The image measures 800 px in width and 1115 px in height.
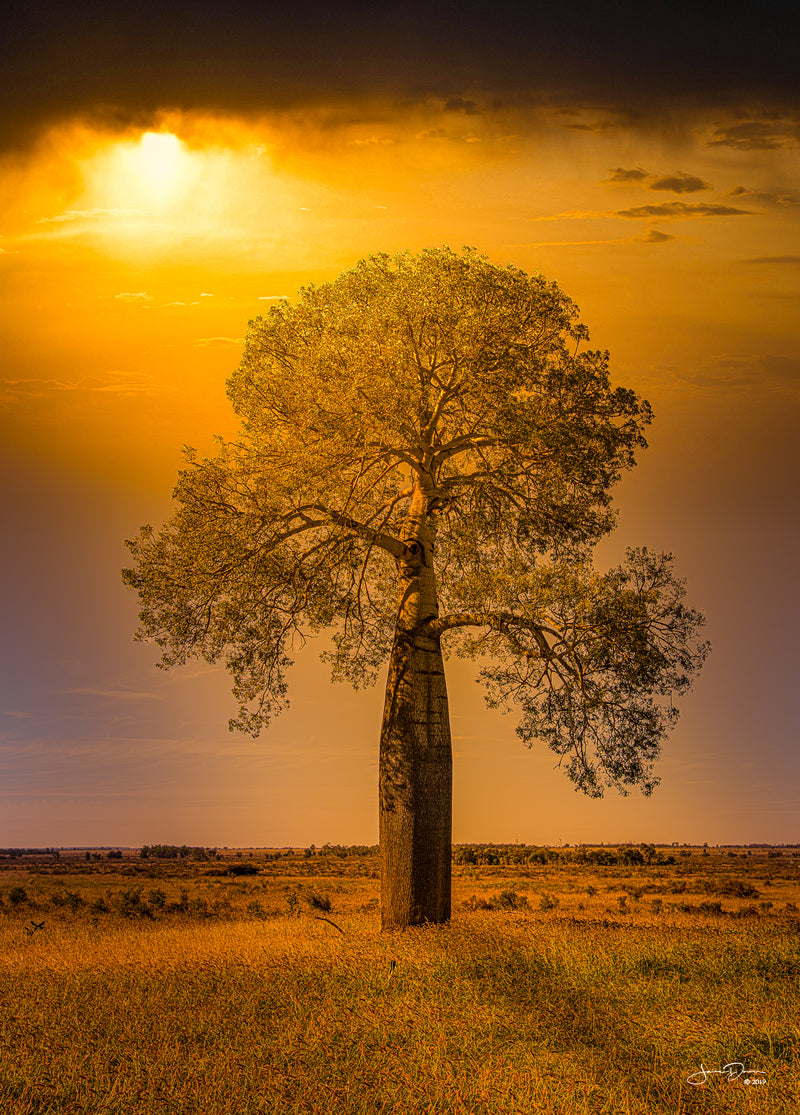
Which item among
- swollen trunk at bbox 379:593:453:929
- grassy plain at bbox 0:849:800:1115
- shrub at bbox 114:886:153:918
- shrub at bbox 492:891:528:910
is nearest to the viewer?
grassy plain at bbox 0:849:800:1115

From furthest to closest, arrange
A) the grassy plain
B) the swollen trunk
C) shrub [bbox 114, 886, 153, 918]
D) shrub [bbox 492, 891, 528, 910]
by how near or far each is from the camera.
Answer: shrub [bbox 114, 886, 153, 918] < shrub [bbox 492, 891, 528, 910] < the swollen trunk < the grassy plain

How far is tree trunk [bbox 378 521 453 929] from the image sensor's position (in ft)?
53.8

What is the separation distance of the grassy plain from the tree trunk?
2.48 feet

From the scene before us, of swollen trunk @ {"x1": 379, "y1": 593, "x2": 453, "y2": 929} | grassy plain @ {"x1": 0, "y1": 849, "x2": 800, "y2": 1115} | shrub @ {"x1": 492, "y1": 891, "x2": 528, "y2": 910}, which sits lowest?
shrub @ {"x1": 492, "y1": 891, "x2": 528, "y2": 910}

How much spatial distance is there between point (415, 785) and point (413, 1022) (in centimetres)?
663

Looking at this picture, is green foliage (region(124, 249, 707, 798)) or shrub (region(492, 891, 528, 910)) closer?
green foliage (region(124, 249, 707, 798))

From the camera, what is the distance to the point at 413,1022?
998 cm

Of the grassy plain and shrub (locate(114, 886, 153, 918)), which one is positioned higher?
the grassy plain

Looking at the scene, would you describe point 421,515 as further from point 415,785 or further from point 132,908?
point 132,908

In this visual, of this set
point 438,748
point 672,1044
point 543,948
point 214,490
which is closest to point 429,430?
point 214,490

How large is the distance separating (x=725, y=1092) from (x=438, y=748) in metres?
9.06

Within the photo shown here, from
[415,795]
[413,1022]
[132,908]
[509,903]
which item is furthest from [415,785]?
[132,908]

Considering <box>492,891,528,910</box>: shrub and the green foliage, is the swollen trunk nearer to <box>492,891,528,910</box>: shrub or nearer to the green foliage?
the green foliage

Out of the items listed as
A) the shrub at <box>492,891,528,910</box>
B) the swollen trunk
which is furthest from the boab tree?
the shrub at <box>492,891,528,910</box>
